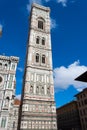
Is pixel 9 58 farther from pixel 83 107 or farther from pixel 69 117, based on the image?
pixel 69 117

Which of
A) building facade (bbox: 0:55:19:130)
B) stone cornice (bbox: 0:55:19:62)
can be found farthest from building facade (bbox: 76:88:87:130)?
stone cornice (bbox: 0:55:19:62)

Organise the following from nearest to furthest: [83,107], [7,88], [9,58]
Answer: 1. [7,88]
2. [9,58]
3. [83,107]

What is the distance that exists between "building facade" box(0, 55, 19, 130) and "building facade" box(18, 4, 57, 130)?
3.44 metres

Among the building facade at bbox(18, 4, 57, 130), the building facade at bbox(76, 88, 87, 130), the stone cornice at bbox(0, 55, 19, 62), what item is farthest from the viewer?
the building facade at bbox(76, 88, 87, 130)

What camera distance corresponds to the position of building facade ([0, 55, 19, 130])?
27366 millimetres

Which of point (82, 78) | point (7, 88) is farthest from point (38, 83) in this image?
point (82, 78)

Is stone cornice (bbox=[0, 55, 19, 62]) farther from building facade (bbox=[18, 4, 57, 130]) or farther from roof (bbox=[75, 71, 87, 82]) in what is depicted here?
roof (bbox=[75, 71, 87, 82])

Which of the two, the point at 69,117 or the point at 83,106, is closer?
the point at 83,106

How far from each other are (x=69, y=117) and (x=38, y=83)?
23.3 metres

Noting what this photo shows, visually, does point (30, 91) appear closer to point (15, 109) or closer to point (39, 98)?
point (39, 98)

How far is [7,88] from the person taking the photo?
3073cm

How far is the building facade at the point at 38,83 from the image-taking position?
85.0ft

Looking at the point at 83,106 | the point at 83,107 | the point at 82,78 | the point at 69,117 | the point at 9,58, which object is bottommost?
the point at 69,117

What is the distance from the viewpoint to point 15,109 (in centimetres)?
3975
